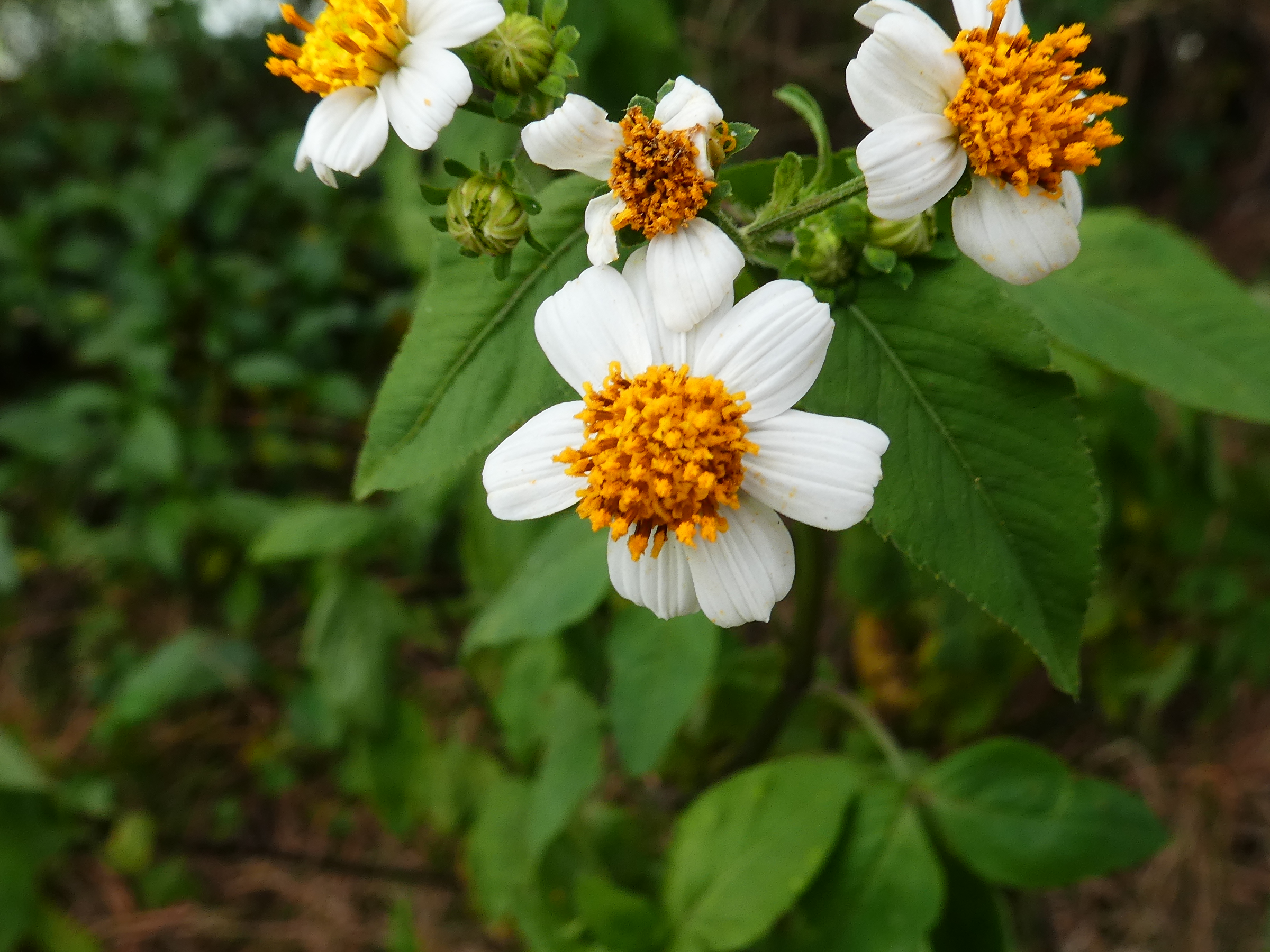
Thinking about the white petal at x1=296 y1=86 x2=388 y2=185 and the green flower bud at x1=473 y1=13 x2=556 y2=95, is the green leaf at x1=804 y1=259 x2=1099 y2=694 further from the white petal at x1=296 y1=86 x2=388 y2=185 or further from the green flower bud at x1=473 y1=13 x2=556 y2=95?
the white petal at x1=296 y1=86 x2=388 y2=185

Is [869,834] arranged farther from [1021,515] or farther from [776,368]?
[776,368]

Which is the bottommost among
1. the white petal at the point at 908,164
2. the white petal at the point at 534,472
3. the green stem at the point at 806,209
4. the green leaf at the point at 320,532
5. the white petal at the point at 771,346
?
the green leaf at the point at 320,532

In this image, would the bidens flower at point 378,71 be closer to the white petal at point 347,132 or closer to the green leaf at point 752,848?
the white petal at point 347,132

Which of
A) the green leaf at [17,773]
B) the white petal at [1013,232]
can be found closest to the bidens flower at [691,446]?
the white petal at [1013,232]

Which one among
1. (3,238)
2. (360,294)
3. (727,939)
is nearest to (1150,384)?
(727,939)

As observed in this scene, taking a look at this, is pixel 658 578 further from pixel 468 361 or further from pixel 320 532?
pixel 320 532

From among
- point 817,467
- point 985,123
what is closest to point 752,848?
point 817,467

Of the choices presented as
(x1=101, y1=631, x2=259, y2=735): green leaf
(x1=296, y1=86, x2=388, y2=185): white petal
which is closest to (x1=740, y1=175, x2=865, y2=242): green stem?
(x1=296, y1=86, x2=388, y2=185): white petal
